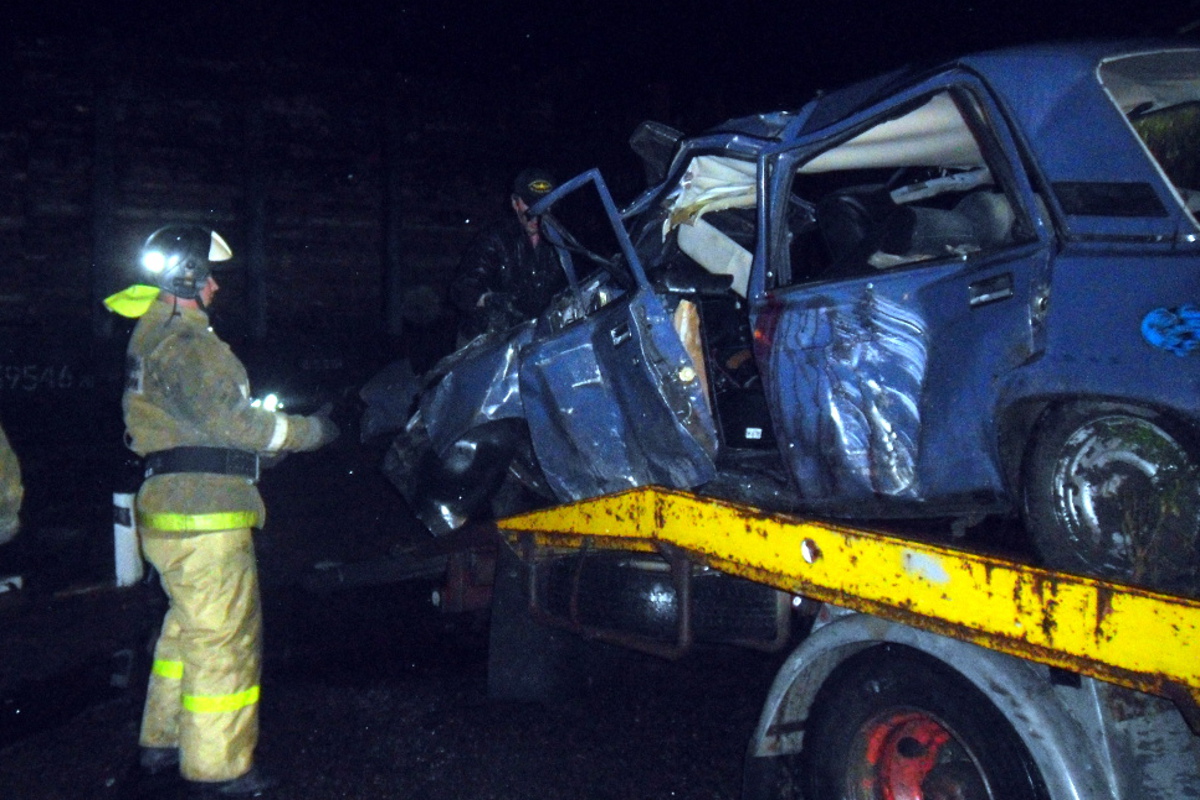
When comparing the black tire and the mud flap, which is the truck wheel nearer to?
the black tire

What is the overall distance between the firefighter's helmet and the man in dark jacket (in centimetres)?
190

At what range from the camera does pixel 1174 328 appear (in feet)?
6.91

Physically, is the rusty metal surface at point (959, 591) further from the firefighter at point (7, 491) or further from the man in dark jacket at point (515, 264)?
the firefighter at point (7, 491)

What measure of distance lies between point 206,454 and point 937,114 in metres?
2.91

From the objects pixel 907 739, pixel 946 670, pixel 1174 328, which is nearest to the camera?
pixel 1174 328

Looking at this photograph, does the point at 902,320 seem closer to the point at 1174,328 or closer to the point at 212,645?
the point at 1174,328

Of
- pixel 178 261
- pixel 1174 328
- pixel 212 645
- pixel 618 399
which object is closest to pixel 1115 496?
pixel 1174 328

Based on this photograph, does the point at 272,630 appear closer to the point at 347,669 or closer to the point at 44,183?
the point at 347,669

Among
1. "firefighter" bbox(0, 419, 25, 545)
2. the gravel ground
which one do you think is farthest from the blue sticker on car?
"firefighter" bbox(0, 419, 25, 545)

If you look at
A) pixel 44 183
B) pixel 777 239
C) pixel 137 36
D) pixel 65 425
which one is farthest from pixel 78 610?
pixel 137 36

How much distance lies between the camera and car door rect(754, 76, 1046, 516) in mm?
2525

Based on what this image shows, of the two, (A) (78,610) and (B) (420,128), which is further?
(B) (420,128)

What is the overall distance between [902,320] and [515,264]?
138 inches

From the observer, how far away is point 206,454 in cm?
359
